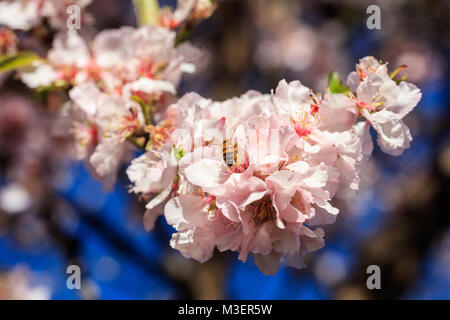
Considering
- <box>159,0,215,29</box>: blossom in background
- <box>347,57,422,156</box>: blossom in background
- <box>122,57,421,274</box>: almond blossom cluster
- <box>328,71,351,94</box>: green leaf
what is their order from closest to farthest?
<box>122,57,421,274</box>: almond blossom cluster < <box>347,57,422,156</box>: blossom in background < <box>328,71,351,94</box>: green leaf < <box>159,0,215,29</box>: blossom in background

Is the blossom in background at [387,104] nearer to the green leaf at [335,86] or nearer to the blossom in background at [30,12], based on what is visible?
the green leaf at [335,86]

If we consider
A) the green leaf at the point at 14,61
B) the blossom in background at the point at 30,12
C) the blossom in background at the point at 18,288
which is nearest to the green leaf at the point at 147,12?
the blossom in background at the point at 30,12

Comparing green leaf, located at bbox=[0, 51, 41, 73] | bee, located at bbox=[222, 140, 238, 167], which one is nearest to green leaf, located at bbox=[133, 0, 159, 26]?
green leaf, located at bbox=[0, 51, 41, 73]

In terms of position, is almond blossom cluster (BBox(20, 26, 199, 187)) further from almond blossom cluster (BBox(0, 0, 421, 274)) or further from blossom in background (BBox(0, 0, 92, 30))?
blossom in background (BBox(0, 0, 92, 30))

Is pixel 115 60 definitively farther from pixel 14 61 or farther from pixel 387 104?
pixel 387 104

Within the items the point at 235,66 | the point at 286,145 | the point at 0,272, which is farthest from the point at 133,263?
the point at 286,145

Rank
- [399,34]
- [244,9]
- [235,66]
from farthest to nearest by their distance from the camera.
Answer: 1. [399,34]
2. [244,9]
3. [235,66]

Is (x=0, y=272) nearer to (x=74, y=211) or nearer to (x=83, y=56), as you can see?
(x=74, y=211)
